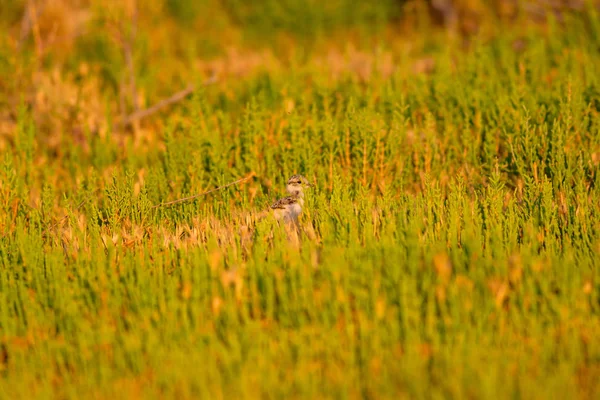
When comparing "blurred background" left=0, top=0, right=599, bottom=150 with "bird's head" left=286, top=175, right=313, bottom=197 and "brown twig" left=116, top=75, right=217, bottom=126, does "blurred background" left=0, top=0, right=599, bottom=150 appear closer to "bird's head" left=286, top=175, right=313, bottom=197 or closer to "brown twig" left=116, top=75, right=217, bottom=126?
"brown twig" left=116, top=75, right=217, bottom=126

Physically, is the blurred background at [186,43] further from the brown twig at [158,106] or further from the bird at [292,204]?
the bird at [292,204]

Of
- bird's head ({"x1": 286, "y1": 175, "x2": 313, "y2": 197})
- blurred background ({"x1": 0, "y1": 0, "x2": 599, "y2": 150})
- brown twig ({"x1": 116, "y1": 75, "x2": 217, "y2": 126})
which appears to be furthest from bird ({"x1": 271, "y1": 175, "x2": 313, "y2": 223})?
brown twig ({"x1": 116, "y1": 75, "x2": 217, "y2": 126})

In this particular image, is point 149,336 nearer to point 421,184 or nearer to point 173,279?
point 173,279

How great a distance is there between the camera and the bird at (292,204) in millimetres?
4492

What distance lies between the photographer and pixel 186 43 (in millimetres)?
9602

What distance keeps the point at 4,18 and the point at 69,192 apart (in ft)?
16.9

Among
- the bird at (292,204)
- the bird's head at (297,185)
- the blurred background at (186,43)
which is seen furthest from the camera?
the blurred background at (186,43)

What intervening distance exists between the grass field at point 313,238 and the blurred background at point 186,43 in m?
0.07

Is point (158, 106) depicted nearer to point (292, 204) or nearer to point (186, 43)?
point (292, 204)

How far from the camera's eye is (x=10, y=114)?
22.8 ft

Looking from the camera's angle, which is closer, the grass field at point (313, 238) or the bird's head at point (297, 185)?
the grass field at point (313, 238)

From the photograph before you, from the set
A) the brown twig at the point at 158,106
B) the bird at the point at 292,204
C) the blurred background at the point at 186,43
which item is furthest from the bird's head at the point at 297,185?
the brown twig at the point at 158,106

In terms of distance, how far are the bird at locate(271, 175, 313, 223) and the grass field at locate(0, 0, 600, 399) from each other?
9cm

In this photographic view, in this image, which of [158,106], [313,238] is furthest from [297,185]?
[158,106]
